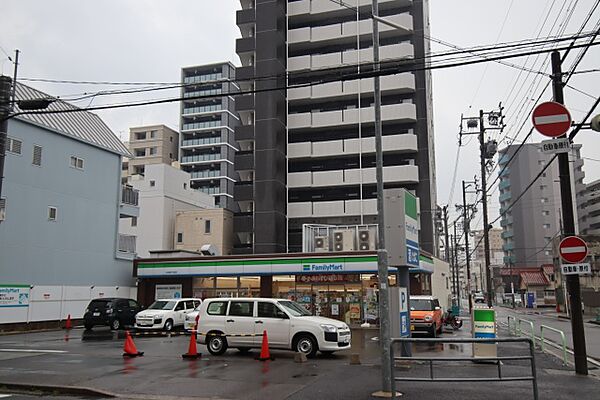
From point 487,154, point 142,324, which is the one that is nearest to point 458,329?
point 487,154

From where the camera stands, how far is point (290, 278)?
30.4m

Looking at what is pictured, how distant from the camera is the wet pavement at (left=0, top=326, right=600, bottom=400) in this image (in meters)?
10.4

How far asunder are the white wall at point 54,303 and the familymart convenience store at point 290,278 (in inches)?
135

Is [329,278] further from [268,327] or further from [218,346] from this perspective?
[268,327]

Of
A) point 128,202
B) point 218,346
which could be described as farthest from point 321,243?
point 218,346

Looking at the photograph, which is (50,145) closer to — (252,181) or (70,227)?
(70,227)

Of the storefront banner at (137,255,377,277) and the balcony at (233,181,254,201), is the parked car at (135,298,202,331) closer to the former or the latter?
the storefront banner at (137,255,377,277)

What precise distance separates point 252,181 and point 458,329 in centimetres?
2180

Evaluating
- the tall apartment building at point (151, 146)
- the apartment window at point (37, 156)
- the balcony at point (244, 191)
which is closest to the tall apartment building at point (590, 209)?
the balcony at point (244, 191)

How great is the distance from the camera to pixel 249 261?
30.7 meters

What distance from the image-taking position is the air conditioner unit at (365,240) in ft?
103

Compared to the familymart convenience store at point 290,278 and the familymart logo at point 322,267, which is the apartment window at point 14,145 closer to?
the familymart convenience store at point 290,278

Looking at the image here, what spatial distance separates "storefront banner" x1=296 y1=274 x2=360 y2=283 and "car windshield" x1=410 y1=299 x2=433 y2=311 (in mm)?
6610

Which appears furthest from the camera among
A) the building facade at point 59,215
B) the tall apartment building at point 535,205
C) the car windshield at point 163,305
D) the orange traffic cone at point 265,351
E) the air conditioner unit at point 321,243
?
the tall apartment building at point 535,205
